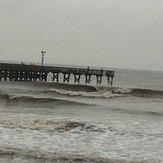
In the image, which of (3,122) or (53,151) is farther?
(3,122)

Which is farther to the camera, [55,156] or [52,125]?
[52,125]

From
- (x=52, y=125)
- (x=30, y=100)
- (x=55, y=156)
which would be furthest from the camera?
(x=30, y=100)

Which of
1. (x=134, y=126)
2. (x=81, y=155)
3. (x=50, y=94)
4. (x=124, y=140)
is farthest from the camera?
(x=50, y=94)

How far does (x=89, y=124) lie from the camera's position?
63.9 ft

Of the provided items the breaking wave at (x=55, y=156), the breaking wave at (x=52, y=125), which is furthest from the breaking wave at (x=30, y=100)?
the breaking wave at (x=55, y=156)

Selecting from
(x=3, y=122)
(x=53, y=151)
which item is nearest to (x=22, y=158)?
(x=53, y=151)

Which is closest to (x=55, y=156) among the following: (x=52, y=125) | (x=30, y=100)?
(x=52, y=125)

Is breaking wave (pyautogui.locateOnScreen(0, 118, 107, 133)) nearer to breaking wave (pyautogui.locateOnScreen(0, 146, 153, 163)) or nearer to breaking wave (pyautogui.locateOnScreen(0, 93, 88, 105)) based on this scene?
breaking wave (pyautogui.locateOnScreen(0, 146, 153, 163))

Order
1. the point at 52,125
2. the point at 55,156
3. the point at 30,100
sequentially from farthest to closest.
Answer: the point at 30,100
the point at 52,125
the point at 55,156

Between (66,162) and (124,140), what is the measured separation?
4499mm

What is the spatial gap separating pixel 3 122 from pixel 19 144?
15.6 feet

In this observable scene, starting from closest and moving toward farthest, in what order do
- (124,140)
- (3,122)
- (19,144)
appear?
(19,144), (124,140), (3,122)

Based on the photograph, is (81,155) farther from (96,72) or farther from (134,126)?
(96,72)

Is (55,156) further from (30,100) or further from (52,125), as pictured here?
(30,100)
